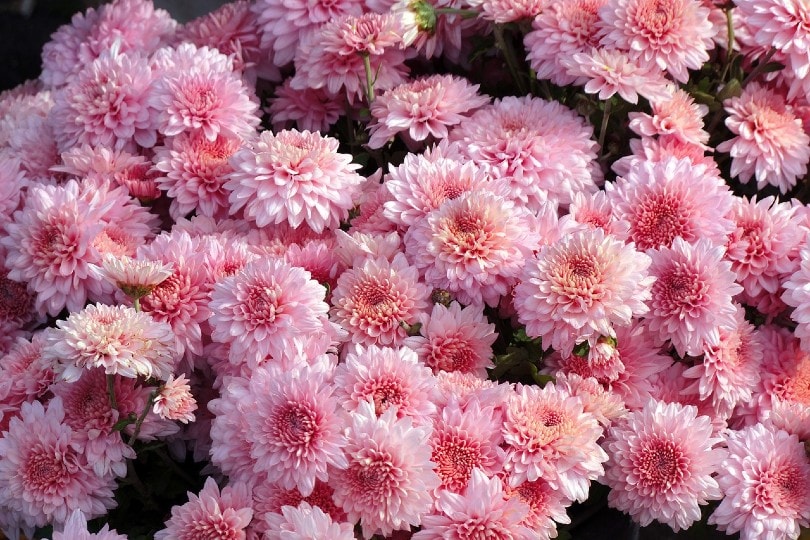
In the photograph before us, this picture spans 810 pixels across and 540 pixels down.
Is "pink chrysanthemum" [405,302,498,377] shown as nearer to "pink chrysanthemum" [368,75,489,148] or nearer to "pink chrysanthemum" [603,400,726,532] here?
"pink chrysanthemum" [603,400,726,532]

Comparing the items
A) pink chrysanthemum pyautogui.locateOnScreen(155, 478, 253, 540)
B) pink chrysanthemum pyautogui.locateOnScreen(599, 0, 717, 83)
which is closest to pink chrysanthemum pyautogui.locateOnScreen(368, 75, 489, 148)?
pink chrysanthemum pyautogui.locateOnScreen(599, 0, 717, 83)

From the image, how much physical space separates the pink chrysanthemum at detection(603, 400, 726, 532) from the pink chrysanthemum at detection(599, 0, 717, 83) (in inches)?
21.6

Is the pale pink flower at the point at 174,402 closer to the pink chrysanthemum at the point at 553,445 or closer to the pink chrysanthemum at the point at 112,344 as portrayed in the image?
the pink chrysanthemum at the point at 112,344

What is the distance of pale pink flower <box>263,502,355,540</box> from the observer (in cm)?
104

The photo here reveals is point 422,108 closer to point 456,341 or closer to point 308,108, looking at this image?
point 308,108

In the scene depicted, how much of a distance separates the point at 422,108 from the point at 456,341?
1.35 feet

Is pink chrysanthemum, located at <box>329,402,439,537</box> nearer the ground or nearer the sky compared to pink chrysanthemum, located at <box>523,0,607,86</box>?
nearer the ground

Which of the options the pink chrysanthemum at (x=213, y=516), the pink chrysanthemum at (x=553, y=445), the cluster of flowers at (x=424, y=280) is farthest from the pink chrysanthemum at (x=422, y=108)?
the pink chrysanthemum at (x=213, y=516)

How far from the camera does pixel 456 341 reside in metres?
1.25

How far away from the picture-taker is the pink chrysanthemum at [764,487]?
46.7 inches

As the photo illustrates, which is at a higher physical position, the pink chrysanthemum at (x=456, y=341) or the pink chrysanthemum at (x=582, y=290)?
the pink chrysanthemum at (x=582, y=290)

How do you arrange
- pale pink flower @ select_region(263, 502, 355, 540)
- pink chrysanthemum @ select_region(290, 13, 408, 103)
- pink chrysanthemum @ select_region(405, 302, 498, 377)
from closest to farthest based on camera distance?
pale pink flower @ select_region(263, 502, 355, 540) < pink chrysanthemum @ select_region(405, 302, 498, 377) < pink chrysanthemum @ select_region(290, 13, 408, 103)

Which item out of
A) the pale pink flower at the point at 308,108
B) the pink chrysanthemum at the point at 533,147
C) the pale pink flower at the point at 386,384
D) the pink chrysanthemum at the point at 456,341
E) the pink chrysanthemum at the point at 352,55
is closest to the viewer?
the pale pink flower at the point at 386,384

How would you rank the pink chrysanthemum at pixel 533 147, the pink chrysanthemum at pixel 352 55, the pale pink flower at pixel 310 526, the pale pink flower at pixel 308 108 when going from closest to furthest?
the pale pink flower at pixel 310 526
the pink chrysanthemum at pixel 533 147
the pink chrysanthemum at pixel 352 55
the pale pink flower at pixel 308 108
